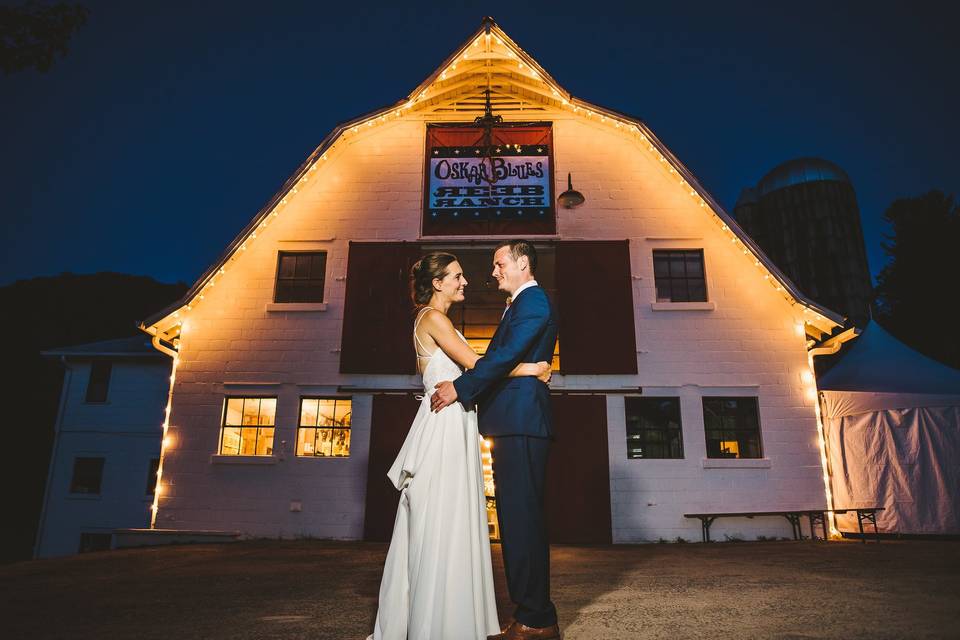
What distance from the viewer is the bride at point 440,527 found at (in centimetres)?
279

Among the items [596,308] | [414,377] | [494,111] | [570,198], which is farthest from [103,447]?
[570,198]

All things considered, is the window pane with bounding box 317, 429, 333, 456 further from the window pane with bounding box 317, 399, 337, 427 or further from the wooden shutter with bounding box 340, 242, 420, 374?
A: the wooden shutter with bounding box 340, 242, 420, 374

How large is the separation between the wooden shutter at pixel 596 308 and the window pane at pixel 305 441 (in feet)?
15.7

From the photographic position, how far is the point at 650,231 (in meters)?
10.8

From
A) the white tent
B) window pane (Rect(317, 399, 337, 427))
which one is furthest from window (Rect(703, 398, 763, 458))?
window pane (Rect(317, 399, 337, 427))

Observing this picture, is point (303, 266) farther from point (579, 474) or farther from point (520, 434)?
point (520, 434)

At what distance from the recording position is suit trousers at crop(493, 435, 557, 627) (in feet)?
9.12

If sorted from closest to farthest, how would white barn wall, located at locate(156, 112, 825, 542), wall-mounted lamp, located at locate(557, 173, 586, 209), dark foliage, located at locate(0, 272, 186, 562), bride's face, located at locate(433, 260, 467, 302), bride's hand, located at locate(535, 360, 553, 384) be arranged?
bride's hand, located at locate(535, 360, 553, 384), bride's face, located at locate(433, 260, 467, 302), white barn wall, located at locate(156, 112, 825, 542), wall-mounted lamp, located at locate(557, 173, 586, 209), dark foliage, located at locate(0, 272, 186, 562)

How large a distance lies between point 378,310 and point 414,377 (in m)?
1.48

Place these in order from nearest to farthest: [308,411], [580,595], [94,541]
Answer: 1. [580,595]
2. [308,411]
3. [94,541]

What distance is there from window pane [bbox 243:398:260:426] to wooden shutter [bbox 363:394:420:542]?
90.8 inches

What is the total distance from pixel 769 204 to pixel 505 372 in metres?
44.7

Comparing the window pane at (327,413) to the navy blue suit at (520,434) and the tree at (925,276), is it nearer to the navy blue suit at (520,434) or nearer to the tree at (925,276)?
the navy blue suit at (520,434)

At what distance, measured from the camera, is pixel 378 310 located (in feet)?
34.2
